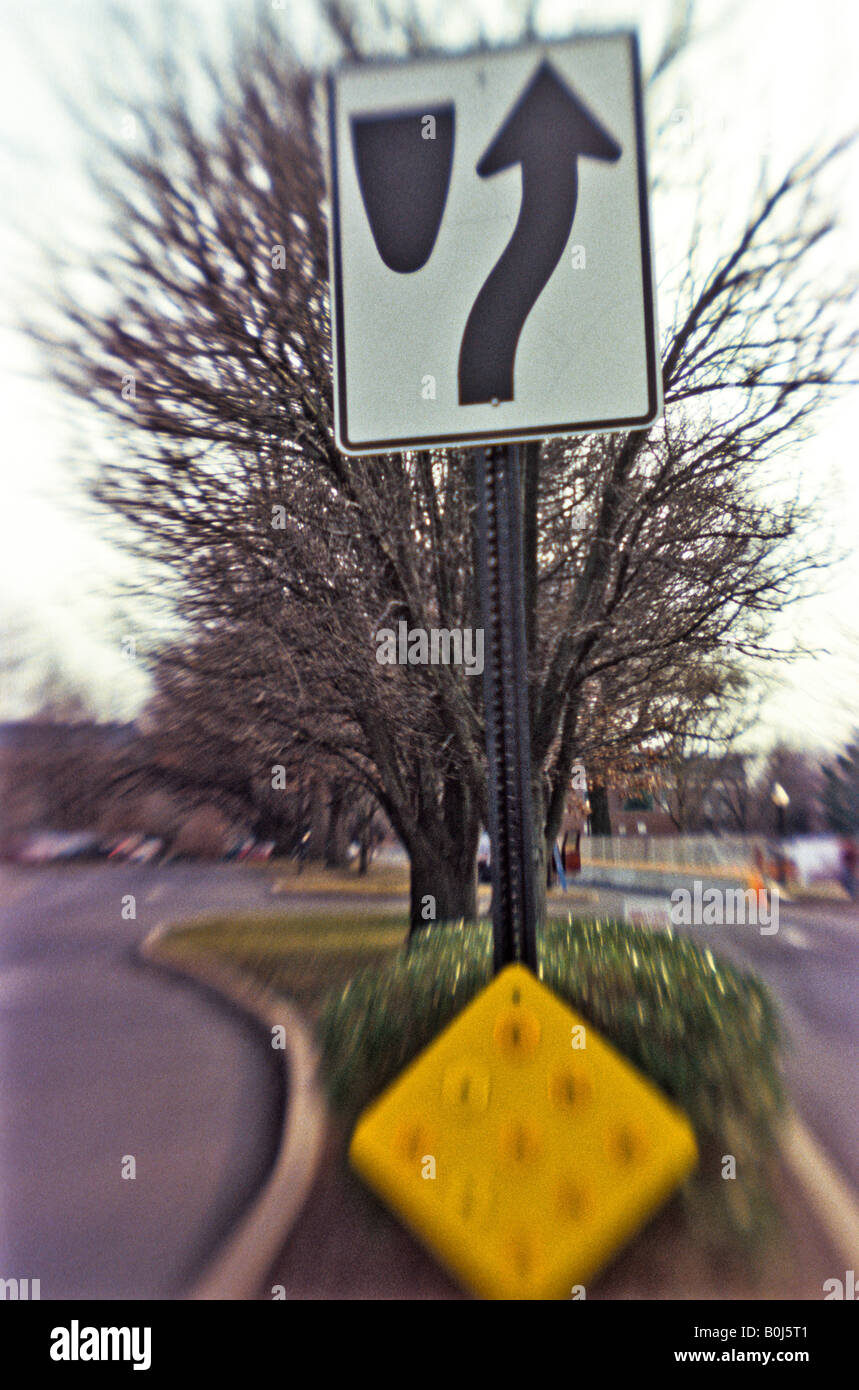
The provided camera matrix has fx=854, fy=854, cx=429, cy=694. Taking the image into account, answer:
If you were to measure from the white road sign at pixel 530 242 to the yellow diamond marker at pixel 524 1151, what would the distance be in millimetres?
933

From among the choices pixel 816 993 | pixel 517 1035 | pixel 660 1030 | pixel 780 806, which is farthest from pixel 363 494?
pixel 780 806

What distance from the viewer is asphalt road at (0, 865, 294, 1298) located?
12.4 ft

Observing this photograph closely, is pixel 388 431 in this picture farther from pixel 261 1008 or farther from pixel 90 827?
pixel 90 827

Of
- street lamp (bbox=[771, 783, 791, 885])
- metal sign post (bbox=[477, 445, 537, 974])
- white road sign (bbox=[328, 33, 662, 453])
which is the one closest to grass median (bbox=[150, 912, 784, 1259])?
metal sign post (bbox=[477, 445, 537, 974])

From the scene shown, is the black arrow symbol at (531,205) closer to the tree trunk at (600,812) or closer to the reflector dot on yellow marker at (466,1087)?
the reflector dot on yellow marker at (466,1087)

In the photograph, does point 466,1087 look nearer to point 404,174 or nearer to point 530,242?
point 530,242

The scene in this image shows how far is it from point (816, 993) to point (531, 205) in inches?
438

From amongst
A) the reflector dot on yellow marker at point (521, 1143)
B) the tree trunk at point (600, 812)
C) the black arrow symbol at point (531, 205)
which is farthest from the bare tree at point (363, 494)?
the reflector dot on yellow marker at point (521, 1143)

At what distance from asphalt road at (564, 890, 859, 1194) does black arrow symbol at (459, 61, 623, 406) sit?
4.04 meters

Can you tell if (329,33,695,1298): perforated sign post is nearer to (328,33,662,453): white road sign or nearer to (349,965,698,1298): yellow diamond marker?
(328,33,662,453): white road sign

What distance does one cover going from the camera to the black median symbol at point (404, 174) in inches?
54.6

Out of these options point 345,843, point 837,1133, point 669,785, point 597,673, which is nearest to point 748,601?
point 597,673

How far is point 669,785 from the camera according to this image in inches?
365

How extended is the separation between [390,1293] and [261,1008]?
7.23 meters
